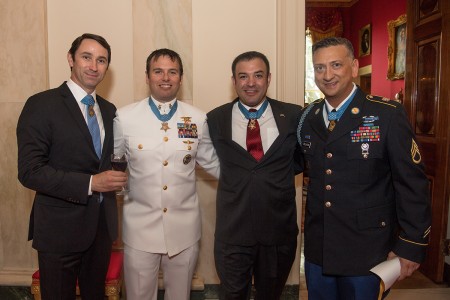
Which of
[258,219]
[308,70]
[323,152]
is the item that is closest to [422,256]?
[323,152]

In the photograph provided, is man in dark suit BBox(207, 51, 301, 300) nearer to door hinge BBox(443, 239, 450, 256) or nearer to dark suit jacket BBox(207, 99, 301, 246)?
dark suit jacket BBox(207, 99, 301, 246)

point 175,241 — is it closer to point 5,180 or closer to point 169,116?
point 169,116

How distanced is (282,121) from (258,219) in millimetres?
575

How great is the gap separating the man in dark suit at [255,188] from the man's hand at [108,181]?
0.63 metres

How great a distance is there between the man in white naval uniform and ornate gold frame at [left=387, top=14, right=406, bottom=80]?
205 inches

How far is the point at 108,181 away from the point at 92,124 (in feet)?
1.17

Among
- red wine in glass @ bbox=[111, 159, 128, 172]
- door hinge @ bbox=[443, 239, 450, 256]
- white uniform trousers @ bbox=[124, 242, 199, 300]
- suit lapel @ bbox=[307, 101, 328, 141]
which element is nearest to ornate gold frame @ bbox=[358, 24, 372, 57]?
door hinge @ bbox=[443, 239, 450, 256]

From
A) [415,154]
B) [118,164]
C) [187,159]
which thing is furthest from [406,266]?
[118,164]

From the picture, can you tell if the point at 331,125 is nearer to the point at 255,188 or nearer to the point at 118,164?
the point at 255,188

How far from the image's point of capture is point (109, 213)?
2.21 metres

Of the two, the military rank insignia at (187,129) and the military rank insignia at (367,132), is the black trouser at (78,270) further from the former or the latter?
the military rank insignia at (367,132)

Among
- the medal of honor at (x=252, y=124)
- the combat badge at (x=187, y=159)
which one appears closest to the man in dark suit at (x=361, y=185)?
the medal of honor at (x=252, y=124)

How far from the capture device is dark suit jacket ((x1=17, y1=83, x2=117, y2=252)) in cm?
193

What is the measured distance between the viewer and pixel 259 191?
2.23 m
